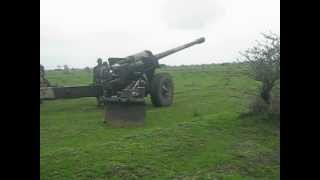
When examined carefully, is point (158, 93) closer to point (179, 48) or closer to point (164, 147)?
point (179, 48)

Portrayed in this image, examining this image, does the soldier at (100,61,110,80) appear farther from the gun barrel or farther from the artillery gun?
the gun barrel

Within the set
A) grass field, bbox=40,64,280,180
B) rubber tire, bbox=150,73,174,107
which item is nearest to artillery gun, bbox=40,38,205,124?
rubber tire, bbox=150,73,174,107

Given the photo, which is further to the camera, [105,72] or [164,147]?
[105,72]

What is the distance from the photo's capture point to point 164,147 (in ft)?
25.4

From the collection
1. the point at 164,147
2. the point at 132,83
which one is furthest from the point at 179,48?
the point at 164,147

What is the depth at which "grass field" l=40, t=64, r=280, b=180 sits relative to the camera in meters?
6.59

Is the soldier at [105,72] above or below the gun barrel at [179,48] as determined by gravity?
A: below

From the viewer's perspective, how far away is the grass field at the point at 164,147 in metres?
6.59

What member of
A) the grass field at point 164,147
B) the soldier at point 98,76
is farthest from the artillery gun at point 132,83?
the grass field at point 164,147

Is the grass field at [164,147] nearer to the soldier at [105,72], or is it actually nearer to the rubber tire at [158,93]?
the rubber tire at [158,93]
